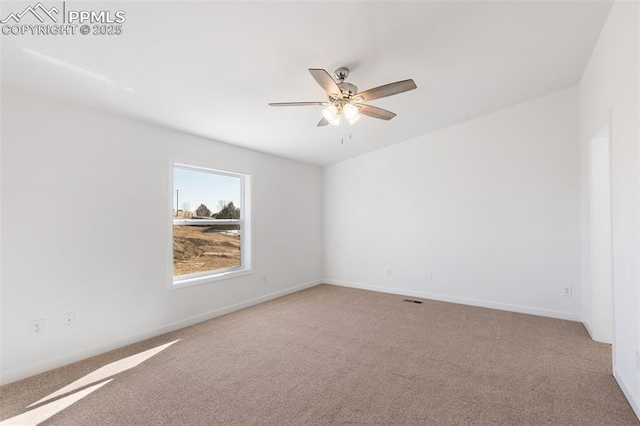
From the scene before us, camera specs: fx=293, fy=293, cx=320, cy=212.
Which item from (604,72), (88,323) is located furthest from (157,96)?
(604,72)

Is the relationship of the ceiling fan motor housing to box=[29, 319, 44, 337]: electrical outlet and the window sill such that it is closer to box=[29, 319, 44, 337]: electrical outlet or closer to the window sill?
the window sill

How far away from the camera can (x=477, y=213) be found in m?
4.36

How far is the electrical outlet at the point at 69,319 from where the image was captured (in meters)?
2.62

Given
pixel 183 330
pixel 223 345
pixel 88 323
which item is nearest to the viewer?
pixel 88 323

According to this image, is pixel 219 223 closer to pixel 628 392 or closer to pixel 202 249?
pixel 202 249

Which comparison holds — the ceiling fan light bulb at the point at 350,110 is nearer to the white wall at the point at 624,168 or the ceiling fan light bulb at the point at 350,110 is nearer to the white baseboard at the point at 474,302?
the white wall at the point at 624,168

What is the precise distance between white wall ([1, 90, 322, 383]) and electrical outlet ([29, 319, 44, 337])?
0.03 meters

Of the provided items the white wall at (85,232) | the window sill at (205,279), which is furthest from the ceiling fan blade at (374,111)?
the window sill at (205,279)

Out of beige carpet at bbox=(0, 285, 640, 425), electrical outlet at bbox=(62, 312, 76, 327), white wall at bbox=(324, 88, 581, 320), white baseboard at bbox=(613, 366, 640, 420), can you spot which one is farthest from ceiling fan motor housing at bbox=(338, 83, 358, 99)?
electrical outlet at bbox=(62, 312, 76, 327)

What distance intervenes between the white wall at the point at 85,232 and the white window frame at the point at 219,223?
79 mm

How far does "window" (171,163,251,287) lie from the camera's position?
3699mm

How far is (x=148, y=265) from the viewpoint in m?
3.23

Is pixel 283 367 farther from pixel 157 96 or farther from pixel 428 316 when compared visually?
pixel 157 96

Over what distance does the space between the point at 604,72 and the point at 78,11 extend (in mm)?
3964
